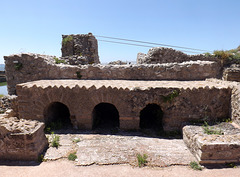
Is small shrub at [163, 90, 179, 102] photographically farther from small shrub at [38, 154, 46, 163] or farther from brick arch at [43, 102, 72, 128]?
small shrub at [38, 154, 46, 163]

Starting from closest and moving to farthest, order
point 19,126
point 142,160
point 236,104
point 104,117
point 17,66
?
1. point 142,160
2. point 19,126
3. point 236,104
4. point 104,117
5. point 17,66

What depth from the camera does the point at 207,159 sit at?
15.1ft

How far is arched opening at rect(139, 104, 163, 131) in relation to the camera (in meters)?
7.06

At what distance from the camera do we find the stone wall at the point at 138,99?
621cm

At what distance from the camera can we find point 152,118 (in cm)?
781

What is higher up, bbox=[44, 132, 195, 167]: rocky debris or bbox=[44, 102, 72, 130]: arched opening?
bbox=[44, 102, 72, 130]: arched opening

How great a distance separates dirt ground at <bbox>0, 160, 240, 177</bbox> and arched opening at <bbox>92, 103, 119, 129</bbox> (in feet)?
8.85

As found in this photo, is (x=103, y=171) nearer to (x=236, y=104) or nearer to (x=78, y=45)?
(x=236, y=104)

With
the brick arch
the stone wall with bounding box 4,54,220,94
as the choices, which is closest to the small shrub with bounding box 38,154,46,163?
the brick arch

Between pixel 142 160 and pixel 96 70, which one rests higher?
pixel 96 70

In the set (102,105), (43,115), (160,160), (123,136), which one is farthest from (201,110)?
(43,115)

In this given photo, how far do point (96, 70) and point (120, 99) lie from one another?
285 centimetres

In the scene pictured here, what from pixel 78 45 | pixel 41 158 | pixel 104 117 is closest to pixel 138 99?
pixel 104 117

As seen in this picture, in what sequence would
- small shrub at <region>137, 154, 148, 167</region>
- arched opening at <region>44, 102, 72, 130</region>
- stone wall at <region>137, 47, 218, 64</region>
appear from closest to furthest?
small shrub at <region>137, 154, 148, 167</region> → arched opening at <region>44, 102, 72, 130</region> → stone wall at <region>137, 47, 218, 64</region>
